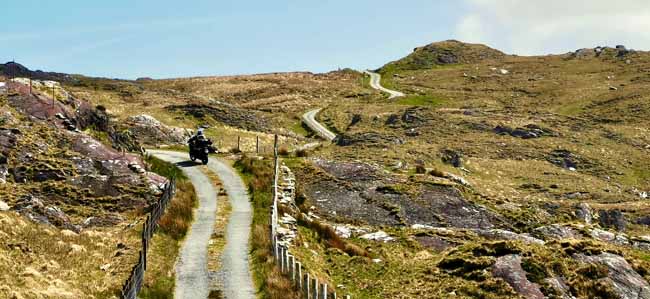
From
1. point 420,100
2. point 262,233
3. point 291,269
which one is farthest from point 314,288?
point 420,100

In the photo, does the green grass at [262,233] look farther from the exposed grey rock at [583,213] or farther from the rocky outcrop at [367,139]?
the rocky outcrop at [367,139]

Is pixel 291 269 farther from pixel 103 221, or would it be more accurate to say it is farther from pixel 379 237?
pixel 103 221

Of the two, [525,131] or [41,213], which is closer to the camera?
[41,213]

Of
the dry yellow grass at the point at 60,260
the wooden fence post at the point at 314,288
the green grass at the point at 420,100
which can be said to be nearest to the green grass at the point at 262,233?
the wooden fence post at the point at 314,288

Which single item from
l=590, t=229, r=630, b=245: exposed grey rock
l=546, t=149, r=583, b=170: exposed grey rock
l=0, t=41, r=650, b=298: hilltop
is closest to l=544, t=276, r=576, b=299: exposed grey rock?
l=0, t=41, r=650, b=298: hilltop

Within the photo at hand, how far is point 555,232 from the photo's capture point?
33500 millimetres

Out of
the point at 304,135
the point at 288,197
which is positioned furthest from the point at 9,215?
the point at 304,135

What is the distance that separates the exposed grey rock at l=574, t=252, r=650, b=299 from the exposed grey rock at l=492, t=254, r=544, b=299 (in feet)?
10.2

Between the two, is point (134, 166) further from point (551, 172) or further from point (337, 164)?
point (551, 172)

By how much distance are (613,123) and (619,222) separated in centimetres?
5094

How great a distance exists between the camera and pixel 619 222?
154 feet

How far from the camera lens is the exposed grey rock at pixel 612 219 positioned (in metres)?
46.3

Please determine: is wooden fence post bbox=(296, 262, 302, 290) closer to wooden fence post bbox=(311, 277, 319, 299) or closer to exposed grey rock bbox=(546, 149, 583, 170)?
wooden fence post bbox=(311, 277, 319, 299)

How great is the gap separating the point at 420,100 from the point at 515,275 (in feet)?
315
